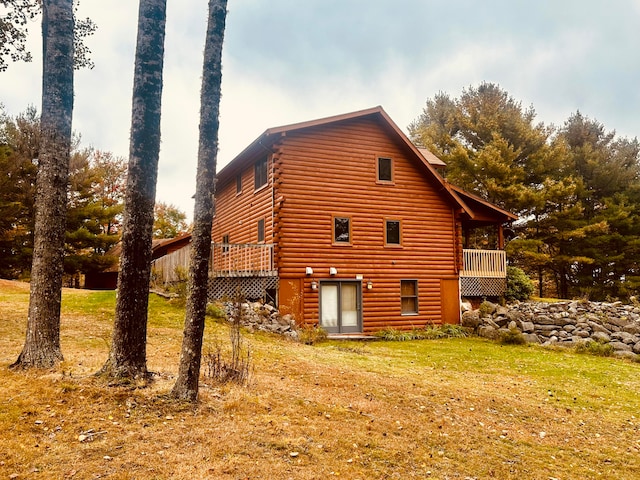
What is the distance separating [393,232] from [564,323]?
7.43 metres

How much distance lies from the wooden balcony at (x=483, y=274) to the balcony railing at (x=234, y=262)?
9192 millimetres

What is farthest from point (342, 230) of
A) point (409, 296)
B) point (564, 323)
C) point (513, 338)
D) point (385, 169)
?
point (564, 323)

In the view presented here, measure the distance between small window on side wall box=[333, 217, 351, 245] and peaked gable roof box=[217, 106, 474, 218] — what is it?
152 inches

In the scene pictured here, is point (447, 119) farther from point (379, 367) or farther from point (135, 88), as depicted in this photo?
point (135, 88)

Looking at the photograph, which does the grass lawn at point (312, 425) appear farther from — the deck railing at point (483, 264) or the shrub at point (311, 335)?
the deck railing at point (483, 264)

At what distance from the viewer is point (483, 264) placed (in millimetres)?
21844

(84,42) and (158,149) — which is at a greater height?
(84,42)

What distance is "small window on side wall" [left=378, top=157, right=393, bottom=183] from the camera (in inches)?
774

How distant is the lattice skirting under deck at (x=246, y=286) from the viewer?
16984mm

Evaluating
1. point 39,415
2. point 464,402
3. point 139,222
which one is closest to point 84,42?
point 139,222

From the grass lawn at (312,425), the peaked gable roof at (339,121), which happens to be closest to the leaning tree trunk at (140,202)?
the grass lawn at (312,425)

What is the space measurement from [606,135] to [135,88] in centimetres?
4067

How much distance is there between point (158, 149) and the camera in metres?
6.71

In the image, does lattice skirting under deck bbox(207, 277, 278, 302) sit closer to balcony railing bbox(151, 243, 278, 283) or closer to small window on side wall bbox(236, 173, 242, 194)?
balcony railing bbox(151, 243, 278, 283)
